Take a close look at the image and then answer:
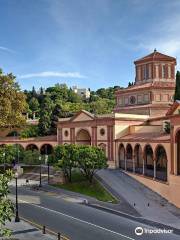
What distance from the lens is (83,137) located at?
62906 millimetres

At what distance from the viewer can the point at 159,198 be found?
39.3m

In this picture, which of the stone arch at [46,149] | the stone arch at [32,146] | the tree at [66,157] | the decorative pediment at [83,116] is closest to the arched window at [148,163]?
the tree at [66,157]

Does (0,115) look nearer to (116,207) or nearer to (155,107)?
(116,207)

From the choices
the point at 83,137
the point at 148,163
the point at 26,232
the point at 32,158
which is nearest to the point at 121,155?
the point at 148,163

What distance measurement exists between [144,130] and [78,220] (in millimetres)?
26052

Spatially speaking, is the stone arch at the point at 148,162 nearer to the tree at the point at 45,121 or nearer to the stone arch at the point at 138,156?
the stone arch at the point at 138,156

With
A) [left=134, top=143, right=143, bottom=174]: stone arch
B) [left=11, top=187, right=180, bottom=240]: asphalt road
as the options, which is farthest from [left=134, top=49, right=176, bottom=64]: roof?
[left=11, top=187, right=180, bottom=240]: asphalt road

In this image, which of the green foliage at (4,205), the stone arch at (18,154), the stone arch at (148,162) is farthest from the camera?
the stone arch at (18,154)

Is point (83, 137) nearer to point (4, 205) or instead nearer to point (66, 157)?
point (66, 157)

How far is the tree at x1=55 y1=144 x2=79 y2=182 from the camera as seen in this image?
1791 inches

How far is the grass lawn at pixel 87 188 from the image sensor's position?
41.0 m

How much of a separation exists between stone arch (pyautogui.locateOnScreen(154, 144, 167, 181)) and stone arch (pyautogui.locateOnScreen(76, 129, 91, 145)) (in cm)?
1861

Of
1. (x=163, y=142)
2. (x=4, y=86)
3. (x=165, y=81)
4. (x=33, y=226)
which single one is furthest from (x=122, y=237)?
(x=165, y=81)

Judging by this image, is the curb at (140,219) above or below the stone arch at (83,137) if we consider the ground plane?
below
